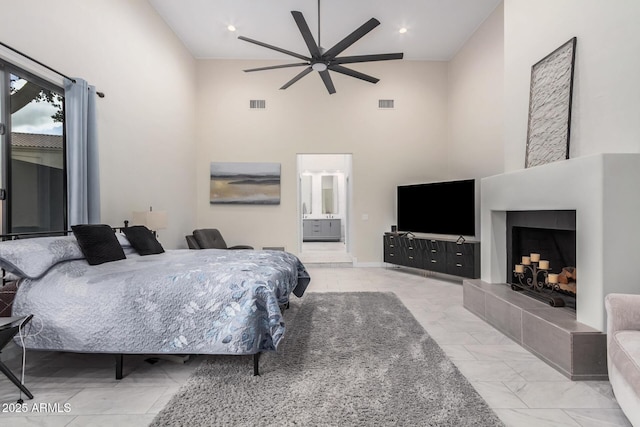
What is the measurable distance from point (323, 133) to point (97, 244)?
4.66 meters

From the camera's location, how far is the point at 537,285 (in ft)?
9.30

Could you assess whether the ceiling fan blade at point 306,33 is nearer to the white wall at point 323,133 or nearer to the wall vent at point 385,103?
the white wall at point 323,133

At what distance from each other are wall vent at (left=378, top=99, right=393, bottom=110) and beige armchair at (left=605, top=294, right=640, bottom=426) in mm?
5355

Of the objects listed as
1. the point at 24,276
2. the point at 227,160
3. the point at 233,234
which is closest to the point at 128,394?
the point at 24,276

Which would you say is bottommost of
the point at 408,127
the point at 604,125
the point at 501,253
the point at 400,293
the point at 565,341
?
the point at 400,293

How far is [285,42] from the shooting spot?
18.3ft

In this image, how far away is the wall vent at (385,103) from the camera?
6.40 metres

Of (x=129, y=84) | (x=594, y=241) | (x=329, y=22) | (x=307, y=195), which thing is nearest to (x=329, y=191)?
(x=307, y=195)

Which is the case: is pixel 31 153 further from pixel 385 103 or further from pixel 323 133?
pixel 385 103

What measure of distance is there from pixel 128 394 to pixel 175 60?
5.35 m

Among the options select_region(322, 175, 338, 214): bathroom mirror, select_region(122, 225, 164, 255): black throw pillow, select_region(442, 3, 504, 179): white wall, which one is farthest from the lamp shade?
select_region(322, 175, 338, 214): bathroom mirror

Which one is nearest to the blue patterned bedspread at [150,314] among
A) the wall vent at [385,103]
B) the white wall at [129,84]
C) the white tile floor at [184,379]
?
the white tile floor at [184,379]

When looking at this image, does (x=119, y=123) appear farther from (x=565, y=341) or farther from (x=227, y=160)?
(x=565, y=341)

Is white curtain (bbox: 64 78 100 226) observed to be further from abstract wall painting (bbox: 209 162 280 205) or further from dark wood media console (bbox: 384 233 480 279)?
dark wood media console (bbox: 384 233 480 279)
